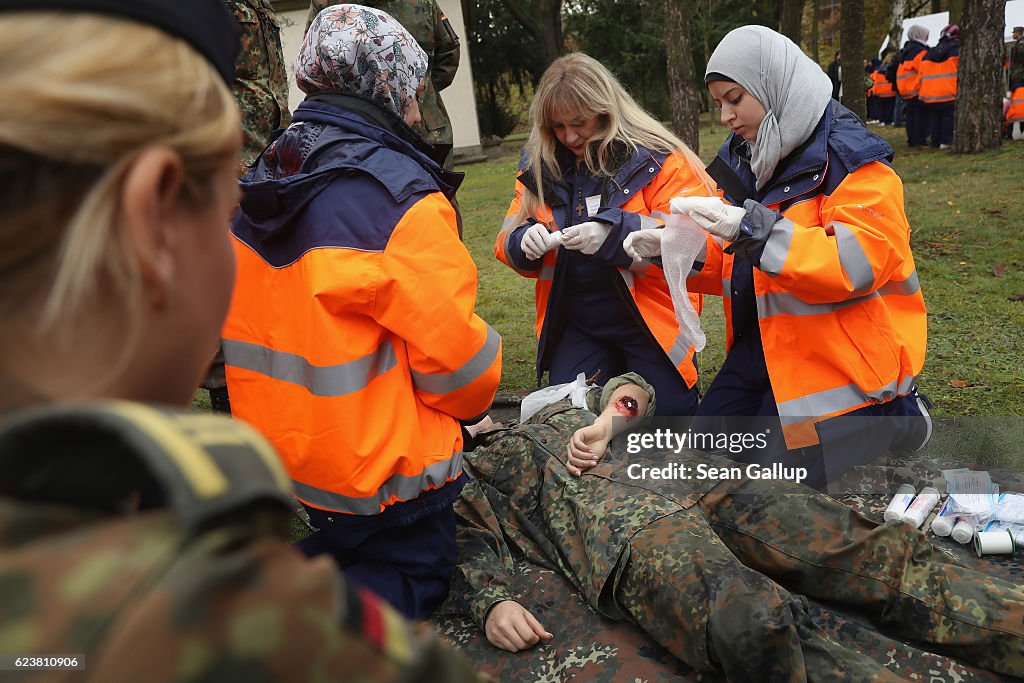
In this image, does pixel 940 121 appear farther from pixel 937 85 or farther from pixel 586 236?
pixel 586 236

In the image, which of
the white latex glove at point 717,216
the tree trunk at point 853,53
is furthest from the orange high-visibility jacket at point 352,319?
the tree trunk at point 853,53

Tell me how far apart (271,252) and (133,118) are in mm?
1857

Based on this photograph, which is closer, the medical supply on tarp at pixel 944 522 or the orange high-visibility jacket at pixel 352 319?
the orange high-visibility jacket at pixel 352 319

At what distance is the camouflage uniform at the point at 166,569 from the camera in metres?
0.56

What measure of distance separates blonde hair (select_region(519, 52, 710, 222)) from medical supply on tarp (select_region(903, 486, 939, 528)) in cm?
177

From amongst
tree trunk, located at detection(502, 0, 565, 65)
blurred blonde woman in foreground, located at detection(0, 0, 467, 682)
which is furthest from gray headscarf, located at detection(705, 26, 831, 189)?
tree trunk, located at detection(502, 0, 565, 65)

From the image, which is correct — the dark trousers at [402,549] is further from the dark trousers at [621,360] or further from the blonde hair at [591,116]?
the blonde hair at [591,116]

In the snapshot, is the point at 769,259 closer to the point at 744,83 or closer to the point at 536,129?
the point at 744,83

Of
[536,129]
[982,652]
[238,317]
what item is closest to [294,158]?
[238,317]

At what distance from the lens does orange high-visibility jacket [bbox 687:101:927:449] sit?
3.04m

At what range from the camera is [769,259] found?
3053 mm

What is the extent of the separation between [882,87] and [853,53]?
7.72 meters

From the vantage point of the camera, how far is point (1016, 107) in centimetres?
1282

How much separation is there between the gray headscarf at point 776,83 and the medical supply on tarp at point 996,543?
159cm
